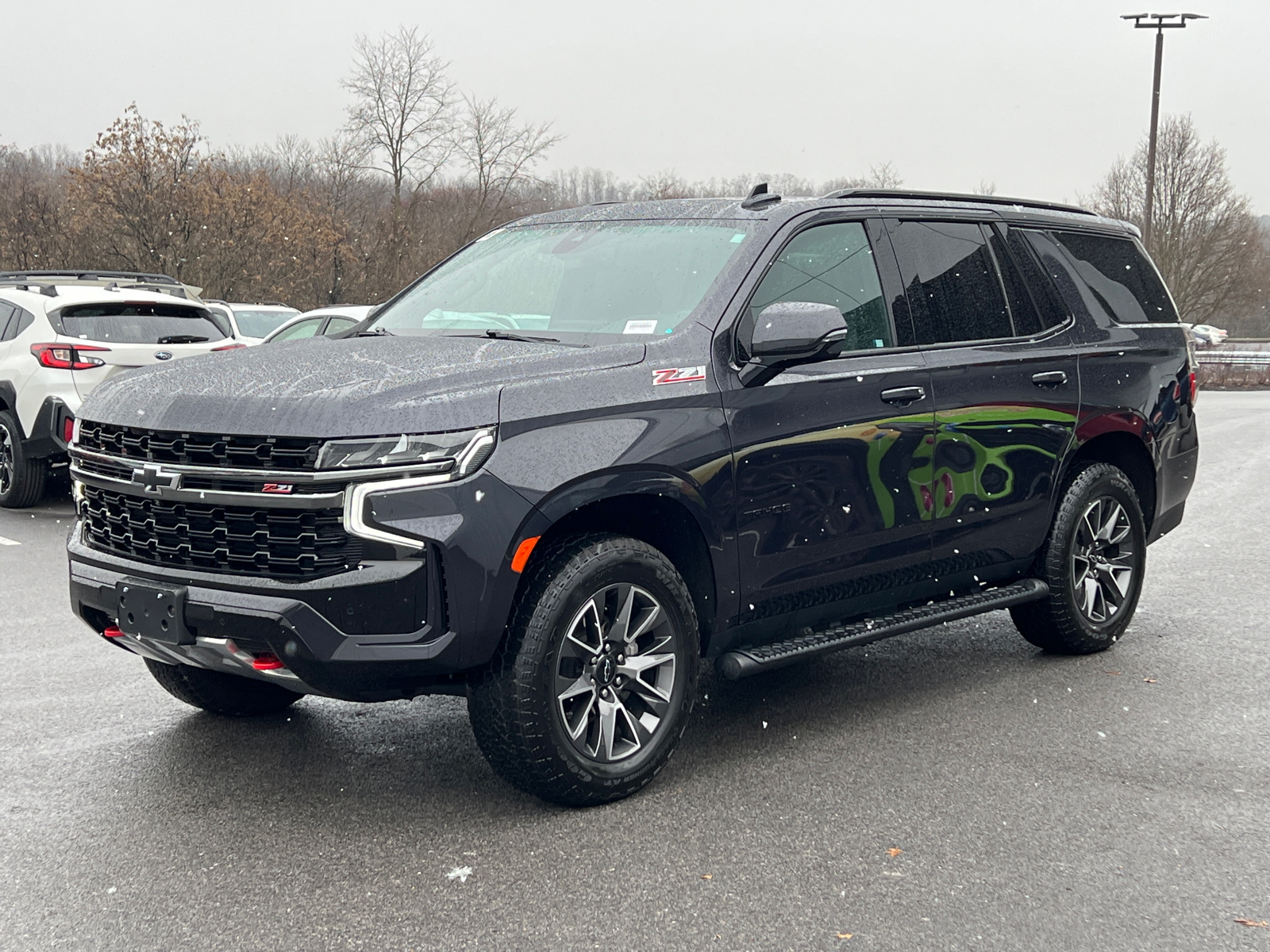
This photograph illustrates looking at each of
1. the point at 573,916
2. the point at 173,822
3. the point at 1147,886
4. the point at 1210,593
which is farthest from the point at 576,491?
the point at 1210,593

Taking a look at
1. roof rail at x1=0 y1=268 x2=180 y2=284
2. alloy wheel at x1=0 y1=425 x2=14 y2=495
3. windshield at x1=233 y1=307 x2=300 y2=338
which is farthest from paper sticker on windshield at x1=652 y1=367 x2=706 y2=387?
windshield at x1=233 y1=307 x2=300 y2=338

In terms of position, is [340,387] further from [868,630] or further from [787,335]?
[868,630]

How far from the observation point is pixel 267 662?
12.3 ft

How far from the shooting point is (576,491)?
391 cm

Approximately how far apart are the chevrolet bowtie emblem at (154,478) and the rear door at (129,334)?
6.68m

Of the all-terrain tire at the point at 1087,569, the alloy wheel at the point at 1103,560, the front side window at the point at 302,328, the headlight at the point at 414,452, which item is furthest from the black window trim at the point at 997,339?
the front side window at the point at 302,328

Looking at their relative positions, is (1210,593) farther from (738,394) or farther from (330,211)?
(330,211)

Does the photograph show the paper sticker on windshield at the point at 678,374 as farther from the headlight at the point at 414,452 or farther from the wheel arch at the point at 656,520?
the headlight at the point at 414,452

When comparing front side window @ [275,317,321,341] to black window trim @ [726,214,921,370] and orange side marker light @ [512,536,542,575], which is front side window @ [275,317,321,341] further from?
orange side marker light @ [512,536,542,575]

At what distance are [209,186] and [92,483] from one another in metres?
26.7

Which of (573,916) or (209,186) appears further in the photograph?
(209,186)

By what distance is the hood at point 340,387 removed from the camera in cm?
366

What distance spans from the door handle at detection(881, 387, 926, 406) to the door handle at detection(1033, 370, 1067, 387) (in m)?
0.81

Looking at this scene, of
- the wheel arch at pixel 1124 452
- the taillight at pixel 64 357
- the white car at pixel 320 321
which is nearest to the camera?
the wheel arch at pixel 1124 452
